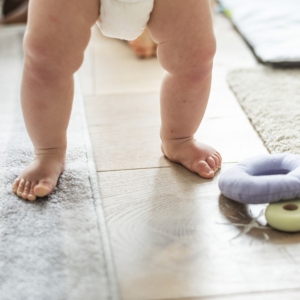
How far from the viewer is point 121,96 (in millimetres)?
1373

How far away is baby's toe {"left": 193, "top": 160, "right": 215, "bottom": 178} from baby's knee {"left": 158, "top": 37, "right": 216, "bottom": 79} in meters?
0.16

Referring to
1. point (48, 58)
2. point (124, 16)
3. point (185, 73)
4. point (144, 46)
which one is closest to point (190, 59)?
point (185, 73)

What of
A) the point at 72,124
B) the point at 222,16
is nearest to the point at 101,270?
the point at 72,124

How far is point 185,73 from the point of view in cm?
97

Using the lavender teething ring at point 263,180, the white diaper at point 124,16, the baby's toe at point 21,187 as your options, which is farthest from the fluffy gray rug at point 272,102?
the baby's toe at point 21,187

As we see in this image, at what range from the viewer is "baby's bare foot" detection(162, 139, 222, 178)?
1.00 m

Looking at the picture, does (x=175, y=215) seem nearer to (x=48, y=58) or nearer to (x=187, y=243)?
(x=187, y=243)

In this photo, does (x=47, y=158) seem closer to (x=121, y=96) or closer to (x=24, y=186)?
(x=24, y=186)

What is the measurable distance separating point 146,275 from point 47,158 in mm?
336

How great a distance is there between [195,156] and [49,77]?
317 millimetres

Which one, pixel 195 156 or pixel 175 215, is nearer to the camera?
pixel 175 215

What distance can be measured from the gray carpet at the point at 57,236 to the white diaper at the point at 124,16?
0.89ft

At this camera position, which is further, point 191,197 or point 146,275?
point 191,197

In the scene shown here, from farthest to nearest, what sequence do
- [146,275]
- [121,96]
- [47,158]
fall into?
1. [121,96]
2. [47,158]
3. [146,275]
